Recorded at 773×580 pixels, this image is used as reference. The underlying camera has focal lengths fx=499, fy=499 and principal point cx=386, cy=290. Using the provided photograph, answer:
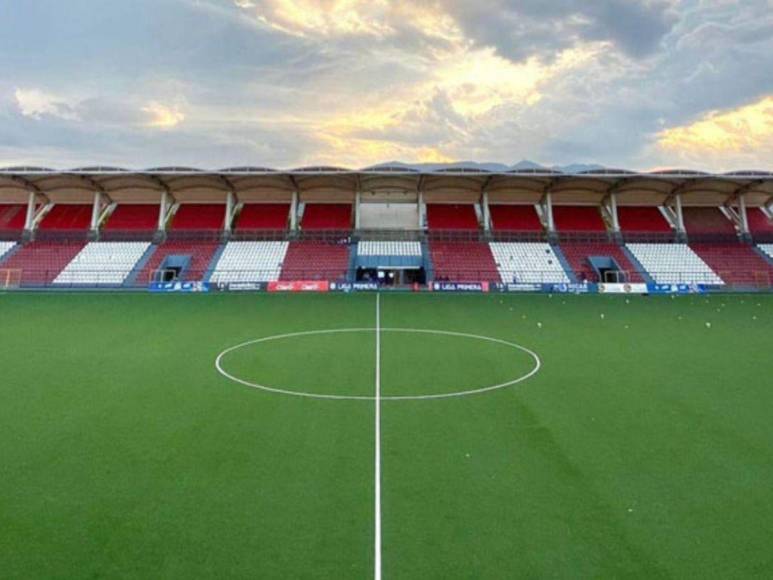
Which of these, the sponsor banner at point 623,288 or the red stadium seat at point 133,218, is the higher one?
the red stadium seat at point 133,218

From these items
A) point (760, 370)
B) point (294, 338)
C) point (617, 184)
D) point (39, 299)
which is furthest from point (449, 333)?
point (617, 184)

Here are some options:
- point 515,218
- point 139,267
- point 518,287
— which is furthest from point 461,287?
point 139,267

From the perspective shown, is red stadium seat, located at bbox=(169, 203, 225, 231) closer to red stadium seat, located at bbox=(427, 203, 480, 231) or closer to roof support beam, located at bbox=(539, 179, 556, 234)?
red stadium seat, located at bbox=(427, 203, 480, 231)

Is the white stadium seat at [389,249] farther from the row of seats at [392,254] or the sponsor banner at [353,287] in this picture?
the sponsor banner at [353,287]

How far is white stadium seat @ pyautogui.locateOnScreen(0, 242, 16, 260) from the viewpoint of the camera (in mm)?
41688

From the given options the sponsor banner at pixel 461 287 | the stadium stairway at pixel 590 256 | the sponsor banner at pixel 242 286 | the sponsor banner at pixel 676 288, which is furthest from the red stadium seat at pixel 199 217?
the sponsor banner at pixel 676 288

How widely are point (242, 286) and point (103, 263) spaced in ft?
41.1

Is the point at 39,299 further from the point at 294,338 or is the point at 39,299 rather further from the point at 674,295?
the point at 674,295

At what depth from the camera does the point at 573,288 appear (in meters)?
36.4

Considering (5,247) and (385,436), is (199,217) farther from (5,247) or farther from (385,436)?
(385,436)

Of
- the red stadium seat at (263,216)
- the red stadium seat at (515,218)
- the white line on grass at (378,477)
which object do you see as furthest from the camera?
the red stadium seat at (263,216)

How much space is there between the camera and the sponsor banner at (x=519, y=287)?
37094 millimetres

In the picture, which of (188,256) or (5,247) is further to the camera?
(5,247)

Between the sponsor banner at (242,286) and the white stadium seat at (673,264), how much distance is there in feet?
98.9
